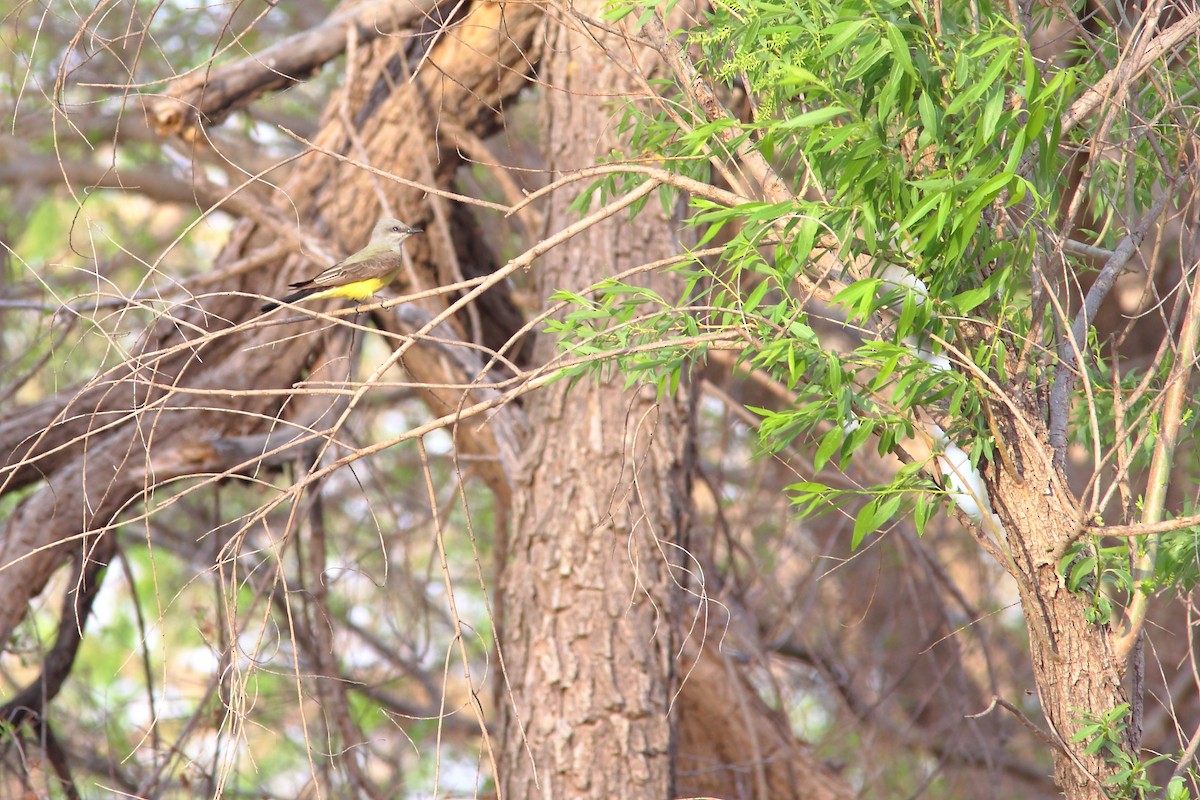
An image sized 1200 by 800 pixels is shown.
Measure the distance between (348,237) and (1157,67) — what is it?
3.35m

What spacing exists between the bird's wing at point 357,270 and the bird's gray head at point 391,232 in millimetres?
398

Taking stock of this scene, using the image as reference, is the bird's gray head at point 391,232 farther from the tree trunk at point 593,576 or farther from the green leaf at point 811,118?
the green leaf at point 811,118

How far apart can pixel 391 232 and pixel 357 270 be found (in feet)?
2.05

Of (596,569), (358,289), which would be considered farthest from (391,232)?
(596,569)

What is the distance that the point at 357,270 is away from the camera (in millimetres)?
4059

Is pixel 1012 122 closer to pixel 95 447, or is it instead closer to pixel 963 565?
pixel 95 447

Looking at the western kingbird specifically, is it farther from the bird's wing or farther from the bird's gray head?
the bird's gray head

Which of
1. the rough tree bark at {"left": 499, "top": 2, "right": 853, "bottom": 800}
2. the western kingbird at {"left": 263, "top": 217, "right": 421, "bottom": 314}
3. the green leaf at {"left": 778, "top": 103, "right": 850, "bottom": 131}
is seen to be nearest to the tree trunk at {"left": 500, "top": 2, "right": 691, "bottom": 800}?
the rough tree bark at {"left": 499, "top": 2, "right": 853, "bottom": 800}

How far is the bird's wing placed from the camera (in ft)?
12.9

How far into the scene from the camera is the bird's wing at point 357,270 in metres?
3.93

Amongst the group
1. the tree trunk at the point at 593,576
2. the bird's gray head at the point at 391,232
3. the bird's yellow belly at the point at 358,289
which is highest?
the bird's gray head at the point at 391,232

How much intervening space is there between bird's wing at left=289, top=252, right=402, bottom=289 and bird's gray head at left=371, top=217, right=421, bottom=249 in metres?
0.40

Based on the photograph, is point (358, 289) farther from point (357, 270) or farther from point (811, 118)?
point (811, 118)

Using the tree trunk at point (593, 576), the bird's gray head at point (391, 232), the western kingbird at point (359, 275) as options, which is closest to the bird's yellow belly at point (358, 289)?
the western kingbird at point (359, 275)
